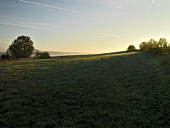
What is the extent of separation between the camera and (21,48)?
190 ft

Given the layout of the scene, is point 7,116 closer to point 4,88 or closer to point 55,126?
point 55,126

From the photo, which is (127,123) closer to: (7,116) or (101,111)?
(101,111)

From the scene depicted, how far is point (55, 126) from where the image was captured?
3891mm

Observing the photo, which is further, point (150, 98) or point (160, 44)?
point (160, 44)

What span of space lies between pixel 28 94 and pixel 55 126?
12.0ft

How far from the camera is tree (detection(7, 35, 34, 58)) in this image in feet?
186

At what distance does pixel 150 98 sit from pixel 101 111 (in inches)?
126

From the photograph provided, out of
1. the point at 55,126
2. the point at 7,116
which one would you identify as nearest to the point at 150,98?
the point at 55,126

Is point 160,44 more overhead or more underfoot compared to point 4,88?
more overhead

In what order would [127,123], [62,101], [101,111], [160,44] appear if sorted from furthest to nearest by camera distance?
[160,44] → [62,101] → [101,111] → [127,123]

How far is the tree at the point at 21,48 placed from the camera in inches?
2227

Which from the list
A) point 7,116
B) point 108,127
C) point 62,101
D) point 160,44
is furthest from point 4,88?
point 160,44

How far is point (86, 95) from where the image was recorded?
22.1 feet

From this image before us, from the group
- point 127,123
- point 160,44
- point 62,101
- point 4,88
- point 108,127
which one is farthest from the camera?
point 160,44
